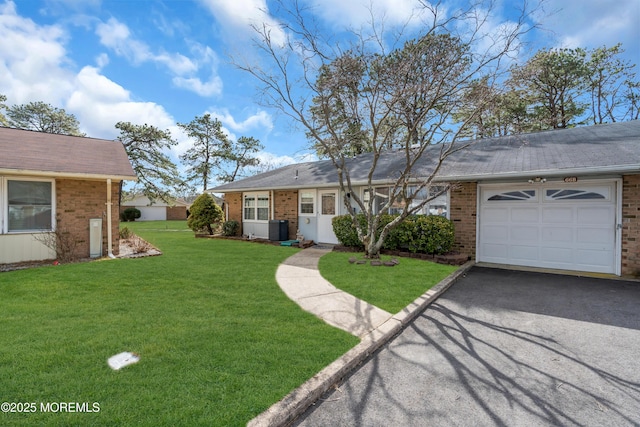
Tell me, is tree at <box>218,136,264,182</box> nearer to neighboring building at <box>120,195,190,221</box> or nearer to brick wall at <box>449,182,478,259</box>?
neighboring building at <box>120,195,190,221</box>

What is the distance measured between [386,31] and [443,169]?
166 inches

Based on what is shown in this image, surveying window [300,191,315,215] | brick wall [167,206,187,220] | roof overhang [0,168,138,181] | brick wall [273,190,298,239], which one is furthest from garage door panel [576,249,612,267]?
brick wall [167,206,187,220]

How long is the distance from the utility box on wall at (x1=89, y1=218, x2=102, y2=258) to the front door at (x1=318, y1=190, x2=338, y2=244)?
7.19 m

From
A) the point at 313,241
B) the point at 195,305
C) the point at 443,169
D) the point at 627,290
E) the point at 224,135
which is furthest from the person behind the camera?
the point at 224,135

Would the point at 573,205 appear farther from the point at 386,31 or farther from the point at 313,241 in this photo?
the point at 313,241

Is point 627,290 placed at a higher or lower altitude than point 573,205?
lower

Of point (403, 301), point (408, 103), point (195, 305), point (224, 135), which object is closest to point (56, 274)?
point (195, 305)

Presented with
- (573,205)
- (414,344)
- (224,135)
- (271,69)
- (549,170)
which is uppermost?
(224,135)

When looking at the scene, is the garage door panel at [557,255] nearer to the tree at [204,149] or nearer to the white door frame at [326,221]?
the white door frame at [326,221]

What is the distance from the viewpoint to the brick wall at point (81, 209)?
319 inches

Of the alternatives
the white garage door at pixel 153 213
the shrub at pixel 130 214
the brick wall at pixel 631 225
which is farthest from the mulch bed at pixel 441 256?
the white garage door at pixel 153 213

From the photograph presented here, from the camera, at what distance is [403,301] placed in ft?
16.1

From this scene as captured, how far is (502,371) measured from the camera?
3.02 m

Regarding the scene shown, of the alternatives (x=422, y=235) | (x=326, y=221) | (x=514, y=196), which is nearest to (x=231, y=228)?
(x=326, y=221)
